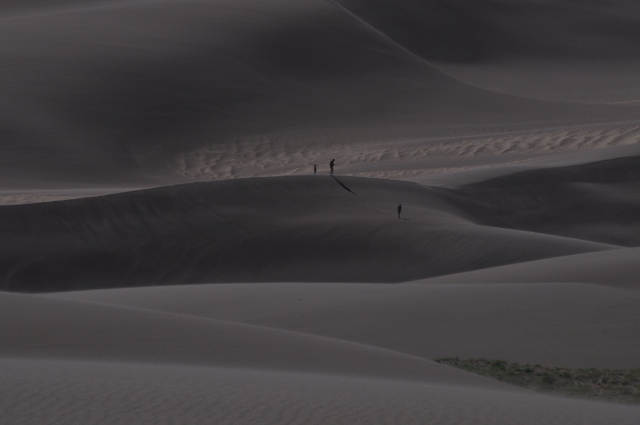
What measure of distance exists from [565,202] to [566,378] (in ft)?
49.8

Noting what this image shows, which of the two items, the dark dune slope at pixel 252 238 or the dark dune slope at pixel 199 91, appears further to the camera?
the dark dune slope at pixel 199 91

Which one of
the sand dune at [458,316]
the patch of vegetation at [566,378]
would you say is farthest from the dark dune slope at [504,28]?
the patch of vegetation at [566,378]

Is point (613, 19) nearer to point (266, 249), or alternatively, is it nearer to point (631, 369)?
point (266, 249)

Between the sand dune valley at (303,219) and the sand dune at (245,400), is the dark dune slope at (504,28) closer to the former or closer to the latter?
the sand dune valley at (303,219)

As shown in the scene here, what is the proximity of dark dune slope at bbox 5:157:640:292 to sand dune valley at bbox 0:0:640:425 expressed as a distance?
5 centimetres

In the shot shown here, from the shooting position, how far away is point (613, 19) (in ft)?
200

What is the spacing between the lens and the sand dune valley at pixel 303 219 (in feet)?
17.7

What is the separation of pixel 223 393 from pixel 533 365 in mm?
3452

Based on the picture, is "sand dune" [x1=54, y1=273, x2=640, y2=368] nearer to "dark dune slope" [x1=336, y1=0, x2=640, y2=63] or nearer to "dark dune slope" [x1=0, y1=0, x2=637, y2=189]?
"dark dune slope" [x1=0, y1=0, x2=637, y2=189]

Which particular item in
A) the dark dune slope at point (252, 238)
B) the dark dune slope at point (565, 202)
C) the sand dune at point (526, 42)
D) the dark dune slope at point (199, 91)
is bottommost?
the dark dune slope at point (252, 238)

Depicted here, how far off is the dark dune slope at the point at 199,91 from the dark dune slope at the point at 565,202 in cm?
1147

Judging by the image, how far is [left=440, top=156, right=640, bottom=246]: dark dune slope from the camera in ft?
67.5

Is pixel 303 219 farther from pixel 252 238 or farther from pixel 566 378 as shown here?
pixel 566 378

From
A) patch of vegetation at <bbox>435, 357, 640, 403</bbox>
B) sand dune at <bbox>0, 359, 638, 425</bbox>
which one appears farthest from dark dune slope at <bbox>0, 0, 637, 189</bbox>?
sand dune at <bbox>0, 359, 638, 425</bbox>
